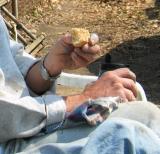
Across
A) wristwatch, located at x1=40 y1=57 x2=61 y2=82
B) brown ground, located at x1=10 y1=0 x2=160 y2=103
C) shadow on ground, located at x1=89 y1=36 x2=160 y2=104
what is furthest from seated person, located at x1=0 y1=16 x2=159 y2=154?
brown ground, located at x1=10 y1=0 x2=160 y2=103

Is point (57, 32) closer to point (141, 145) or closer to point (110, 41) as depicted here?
point (110, 41)

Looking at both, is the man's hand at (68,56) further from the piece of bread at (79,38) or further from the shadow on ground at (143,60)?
the shadow on ground at (143,60)

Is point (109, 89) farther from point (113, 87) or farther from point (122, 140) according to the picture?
point (122, 140)

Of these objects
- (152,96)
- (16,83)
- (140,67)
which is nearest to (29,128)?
(16,83)

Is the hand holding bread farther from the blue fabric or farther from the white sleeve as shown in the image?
the blue fabric

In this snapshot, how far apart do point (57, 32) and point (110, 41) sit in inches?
25.5

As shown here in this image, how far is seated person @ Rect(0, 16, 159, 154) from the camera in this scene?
2.04 meters

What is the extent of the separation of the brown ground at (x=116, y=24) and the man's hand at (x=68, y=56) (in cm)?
247

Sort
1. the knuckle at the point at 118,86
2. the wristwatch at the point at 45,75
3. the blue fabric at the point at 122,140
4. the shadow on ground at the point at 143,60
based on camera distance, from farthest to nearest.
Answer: the shadow on ground at the point at 143,60 < the wristwatch at the point at 45,75 < the knuckle at the point at 118,86 < the blue fabric at the point at 122,140

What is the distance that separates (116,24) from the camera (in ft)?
21.7

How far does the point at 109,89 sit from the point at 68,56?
0.87 feet

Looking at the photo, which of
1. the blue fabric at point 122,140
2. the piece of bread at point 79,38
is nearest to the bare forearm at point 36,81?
the piece of bread at point 79,38

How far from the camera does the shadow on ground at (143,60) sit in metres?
4.95

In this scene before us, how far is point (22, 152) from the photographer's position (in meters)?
1.97
